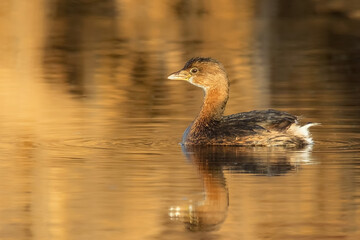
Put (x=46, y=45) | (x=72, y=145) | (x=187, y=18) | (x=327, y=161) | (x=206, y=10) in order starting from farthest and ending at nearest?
(x=206, y=10)
(x=187, y=18)
(x=46, y=45)
(x=72, y=145)
(x=327, y=161)

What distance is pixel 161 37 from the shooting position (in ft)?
114

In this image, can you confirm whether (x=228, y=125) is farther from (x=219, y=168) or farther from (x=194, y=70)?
(x=219, y=168)

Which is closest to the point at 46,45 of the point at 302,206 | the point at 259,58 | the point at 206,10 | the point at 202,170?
the point at 259,58

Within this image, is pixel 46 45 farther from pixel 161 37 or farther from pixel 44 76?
pixel 44 76

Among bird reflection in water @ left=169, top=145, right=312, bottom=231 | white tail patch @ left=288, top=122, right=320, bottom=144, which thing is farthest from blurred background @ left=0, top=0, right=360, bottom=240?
white tail patch @ left=288, top=122, right=320, bottom=144

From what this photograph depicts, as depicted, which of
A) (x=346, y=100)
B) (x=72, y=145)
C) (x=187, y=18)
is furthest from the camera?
(x=187, y=18)

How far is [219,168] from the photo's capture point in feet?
41.3

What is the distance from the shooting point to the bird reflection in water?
9.95 m

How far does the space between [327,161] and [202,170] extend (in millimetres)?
1353

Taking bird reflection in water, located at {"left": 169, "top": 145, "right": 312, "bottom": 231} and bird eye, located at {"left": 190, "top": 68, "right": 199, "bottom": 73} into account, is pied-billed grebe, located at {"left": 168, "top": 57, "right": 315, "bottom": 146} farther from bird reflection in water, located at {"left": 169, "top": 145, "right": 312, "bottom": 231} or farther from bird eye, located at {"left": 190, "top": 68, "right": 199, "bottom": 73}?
bird reflection in water, located at {"left": 169, "top": 145, "right": 312, "bottom": 231}

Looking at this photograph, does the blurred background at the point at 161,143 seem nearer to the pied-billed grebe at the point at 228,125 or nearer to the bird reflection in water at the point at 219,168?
the bird reflection in water at the point at 219,168

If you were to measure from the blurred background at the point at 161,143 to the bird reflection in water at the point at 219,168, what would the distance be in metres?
0.02

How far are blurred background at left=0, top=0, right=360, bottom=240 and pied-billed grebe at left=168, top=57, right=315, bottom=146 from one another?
10.5 inches

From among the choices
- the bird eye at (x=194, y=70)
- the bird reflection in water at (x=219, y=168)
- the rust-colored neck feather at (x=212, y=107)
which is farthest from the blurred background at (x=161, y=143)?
the bird eye at (x=194, y=70)
